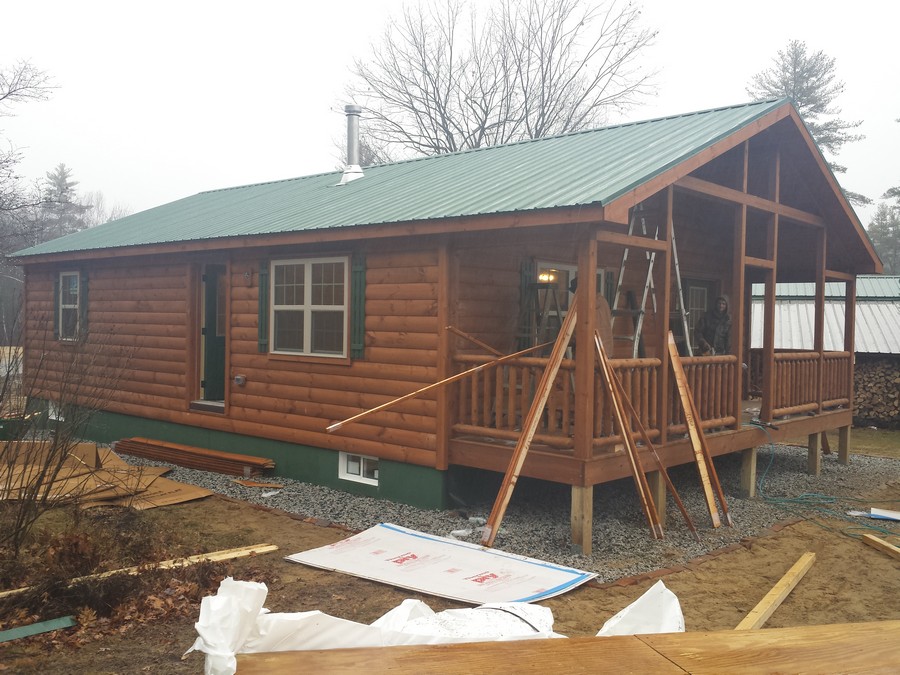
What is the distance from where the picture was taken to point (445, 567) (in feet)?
20.3

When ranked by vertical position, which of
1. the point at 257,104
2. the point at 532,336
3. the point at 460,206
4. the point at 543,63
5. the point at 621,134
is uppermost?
the point at 257,104

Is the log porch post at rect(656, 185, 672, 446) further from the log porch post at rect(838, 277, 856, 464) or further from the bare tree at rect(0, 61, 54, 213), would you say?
the bare tree at rect(0, 61, 54, 213)

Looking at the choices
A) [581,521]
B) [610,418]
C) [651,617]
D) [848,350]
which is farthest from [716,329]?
[651,617]

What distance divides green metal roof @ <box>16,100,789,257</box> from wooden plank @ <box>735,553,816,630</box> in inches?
125

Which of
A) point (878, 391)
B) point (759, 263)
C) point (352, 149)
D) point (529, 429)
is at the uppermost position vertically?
point (352, 149)

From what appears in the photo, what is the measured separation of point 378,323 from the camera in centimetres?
870

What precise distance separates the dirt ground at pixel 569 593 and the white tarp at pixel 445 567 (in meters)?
0.11

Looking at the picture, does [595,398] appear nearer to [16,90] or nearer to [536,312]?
[536,312]

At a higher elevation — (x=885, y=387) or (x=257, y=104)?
(x=257, y=104)

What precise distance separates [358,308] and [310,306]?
0.86 meters

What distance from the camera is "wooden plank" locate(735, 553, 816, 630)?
5125mm

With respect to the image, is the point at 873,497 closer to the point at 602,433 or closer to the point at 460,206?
the point at 602,433

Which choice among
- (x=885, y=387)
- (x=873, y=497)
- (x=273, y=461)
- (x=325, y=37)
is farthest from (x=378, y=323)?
(x=325, y=37)

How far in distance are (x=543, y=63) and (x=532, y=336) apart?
23.0 meters
